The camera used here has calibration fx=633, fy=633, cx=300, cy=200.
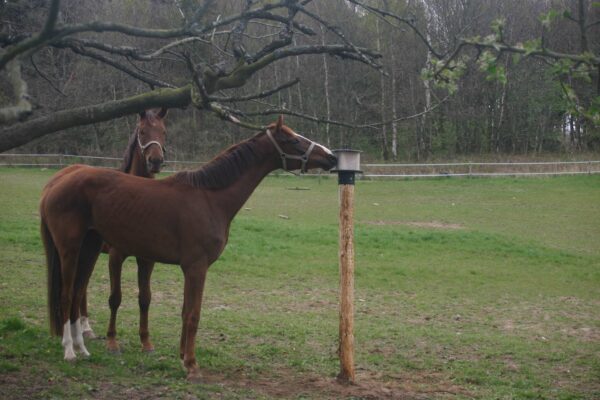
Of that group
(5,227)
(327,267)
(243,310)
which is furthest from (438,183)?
(243,310)

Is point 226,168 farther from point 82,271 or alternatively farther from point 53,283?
point 53,283

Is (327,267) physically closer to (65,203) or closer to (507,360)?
(507,360)

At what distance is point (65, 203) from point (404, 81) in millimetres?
33460

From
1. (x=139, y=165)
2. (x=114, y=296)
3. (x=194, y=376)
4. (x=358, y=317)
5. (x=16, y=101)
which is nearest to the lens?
(x=16, y=101)

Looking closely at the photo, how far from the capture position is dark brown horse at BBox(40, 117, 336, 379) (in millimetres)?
5785

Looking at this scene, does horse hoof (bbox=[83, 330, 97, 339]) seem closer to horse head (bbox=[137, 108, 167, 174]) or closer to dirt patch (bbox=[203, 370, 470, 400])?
dirt patch (bbox=[203, 370, 470, 400])

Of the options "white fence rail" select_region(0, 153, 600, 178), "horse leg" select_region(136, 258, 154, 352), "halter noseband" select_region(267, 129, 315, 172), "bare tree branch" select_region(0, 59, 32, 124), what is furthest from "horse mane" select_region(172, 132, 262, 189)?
"white fence rail" select_region(0, 153, 600, 178)

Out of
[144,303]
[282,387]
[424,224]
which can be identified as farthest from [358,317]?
[424,224]

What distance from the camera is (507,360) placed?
705cm

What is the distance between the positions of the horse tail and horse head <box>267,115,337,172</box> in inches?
97.4

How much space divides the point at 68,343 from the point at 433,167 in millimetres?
29118

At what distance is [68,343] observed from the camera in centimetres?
600

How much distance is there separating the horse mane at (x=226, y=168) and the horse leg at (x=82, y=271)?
1.16 meters

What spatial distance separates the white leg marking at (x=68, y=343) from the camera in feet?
19.5
